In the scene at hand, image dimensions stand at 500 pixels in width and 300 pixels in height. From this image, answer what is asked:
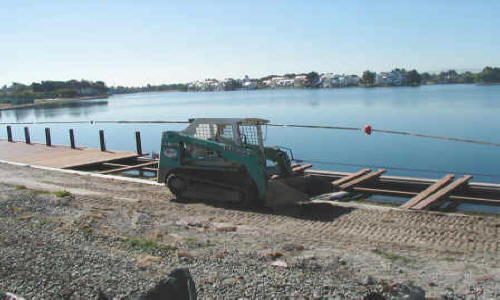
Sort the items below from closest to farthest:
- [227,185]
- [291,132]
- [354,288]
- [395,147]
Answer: [354,288] < [227,185] < [395,147] < [291,132]

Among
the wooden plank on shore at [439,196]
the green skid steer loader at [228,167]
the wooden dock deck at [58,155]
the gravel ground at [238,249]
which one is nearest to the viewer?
the gravel ground at [238,249]

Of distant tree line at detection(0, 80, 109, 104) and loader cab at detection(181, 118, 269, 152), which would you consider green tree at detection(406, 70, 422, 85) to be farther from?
loader cab at detection(181, 118, 269, 152)

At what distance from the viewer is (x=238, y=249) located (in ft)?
23.6

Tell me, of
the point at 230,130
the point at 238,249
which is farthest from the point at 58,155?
the point at 238,249

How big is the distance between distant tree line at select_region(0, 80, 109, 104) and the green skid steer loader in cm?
11271

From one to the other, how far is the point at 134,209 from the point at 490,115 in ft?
129

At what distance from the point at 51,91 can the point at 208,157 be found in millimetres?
124965

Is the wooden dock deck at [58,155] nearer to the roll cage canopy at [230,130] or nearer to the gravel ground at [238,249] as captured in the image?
the gravel ground at [238,249]

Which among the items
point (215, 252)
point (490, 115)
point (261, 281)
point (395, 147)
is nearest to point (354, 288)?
point (261, 281)

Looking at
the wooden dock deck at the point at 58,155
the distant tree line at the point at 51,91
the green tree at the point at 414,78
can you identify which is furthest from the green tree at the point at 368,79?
the wooden dock deck at the point at 58,155

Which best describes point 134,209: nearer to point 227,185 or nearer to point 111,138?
point 227,185

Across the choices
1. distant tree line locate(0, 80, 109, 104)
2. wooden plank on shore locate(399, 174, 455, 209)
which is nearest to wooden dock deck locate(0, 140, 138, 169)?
wooden plank on shore locate(399, 174, 455, 209)

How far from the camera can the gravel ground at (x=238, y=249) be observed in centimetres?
550

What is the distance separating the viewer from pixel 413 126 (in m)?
36.5
